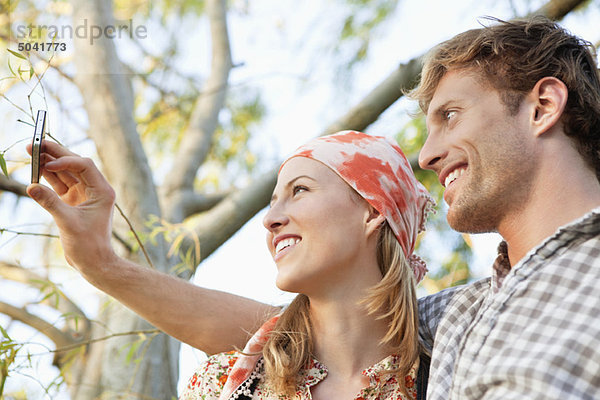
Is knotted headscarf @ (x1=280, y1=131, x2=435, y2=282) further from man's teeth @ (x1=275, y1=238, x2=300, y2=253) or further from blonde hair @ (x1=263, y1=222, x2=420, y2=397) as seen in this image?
man's teeth @ (x1=275, y1=238, x2=300, y2=253)

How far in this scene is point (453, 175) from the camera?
1912mm

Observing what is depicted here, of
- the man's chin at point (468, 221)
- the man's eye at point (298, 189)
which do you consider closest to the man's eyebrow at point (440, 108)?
the man's chin at point (468, 221)

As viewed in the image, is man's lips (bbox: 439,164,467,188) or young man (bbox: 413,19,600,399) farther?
man's lips (bbox: 439,164,467,188)

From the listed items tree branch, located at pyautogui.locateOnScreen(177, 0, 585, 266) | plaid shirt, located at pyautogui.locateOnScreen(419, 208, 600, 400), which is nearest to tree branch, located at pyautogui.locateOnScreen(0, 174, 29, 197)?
tree branch, located at pyautogui.locateOnScreen(177, 0, 585, 266)

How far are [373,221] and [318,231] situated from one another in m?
0.18

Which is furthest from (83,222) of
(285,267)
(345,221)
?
(345,221)

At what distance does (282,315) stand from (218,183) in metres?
3.27

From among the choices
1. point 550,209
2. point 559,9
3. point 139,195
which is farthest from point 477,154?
point 139,195

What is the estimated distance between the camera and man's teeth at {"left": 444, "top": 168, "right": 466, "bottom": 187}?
1890 millimetres

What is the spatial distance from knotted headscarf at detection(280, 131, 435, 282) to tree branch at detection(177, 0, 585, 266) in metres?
0.68

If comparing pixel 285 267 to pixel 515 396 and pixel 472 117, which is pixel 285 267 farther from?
pixel 515 396

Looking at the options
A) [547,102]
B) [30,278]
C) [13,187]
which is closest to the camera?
[547,102]

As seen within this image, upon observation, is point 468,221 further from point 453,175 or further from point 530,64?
point 530,64

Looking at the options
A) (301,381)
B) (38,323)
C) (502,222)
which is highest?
(38,323)
